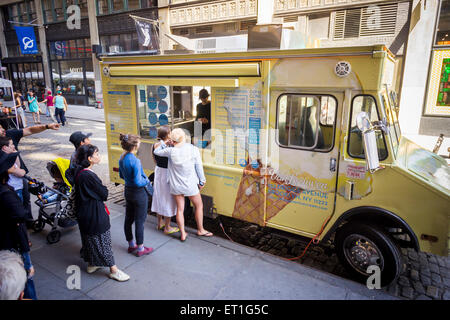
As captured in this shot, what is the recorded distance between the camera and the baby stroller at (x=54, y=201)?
489 cm

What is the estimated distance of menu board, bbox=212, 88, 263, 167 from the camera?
14.8ft

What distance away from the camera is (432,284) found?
13.5 ft

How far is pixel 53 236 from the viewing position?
4.88 metres

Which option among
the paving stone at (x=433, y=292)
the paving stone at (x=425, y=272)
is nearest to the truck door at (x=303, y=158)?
the paving stone at (x=433, y=292)

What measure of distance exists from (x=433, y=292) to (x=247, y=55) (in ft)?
13.1

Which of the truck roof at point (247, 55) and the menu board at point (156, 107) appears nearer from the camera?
the truck roof at point (247, 55)

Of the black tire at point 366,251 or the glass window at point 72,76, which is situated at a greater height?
the glass window at point 72,76

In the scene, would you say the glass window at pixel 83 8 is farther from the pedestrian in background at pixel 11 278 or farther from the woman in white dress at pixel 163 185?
the pedestrian in background at pixel 11 278

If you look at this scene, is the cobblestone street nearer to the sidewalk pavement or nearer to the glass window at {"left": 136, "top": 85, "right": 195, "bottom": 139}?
the sidewalk pavement

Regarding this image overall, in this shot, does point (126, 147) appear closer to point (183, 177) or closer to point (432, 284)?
point (183, 177)

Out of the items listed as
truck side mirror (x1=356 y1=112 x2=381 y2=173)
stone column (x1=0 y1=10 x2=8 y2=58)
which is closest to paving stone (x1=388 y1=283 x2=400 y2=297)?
truck side mirror (x1=356 y1=112 x2=381 y2=173)

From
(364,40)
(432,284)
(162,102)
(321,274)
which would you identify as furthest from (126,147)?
(364,40)

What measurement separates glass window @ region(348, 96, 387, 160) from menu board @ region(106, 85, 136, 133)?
389cm
